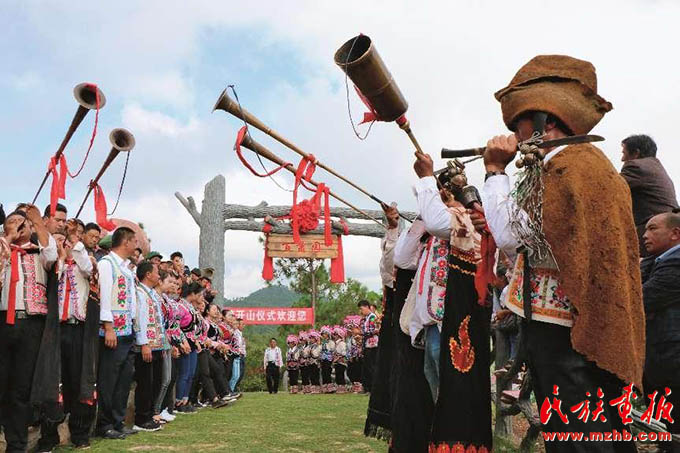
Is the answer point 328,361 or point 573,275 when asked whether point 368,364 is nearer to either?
point 328,361

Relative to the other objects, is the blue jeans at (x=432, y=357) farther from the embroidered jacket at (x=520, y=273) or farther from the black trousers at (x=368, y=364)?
the black trousers at (x=368, y=364)

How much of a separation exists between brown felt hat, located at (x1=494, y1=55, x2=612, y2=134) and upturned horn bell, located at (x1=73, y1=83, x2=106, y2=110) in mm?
3726

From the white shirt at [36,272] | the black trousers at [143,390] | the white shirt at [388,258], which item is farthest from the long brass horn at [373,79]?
the black trousers at [143,390]

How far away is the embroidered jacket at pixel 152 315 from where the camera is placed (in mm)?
6398

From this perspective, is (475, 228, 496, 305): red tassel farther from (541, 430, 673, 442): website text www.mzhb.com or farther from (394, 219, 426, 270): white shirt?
(394, 219, 426, 270): white shirt

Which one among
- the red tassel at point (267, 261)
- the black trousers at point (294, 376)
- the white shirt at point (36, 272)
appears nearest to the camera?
the white shirt at point (36, 272)

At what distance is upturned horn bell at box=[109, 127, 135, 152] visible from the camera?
600 centimetres

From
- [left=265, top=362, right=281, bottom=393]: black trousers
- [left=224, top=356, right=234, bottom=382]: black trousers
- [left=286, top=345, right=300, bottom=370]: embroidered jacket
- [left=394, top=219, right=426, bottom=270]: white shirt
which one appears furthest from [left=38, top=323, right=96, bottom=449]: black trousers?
[left=265, top=362, right=281, bottom=393]: black trousers

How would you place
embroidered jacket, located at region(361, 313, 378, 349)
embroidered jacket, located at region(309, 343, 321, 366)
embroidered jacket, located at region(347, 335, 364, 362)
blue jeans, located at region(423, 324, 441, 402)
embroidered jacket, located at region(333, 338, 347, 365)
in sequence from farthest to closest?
embroidered jacket, located at region(309, 343, 321, 366) < embroidered jacket, located at region(333, 338, 347, 365) < embroidered jacket, located at region(347, 335, 364, 362) < embroidered jacket, located at region(361, 313, 378, 349) < blue jeans, located at region(423, 324, 441, 402)

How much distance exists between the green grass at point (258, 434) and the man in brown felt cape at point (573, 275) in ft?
10.7

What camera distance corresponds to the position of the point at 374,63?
3.34m

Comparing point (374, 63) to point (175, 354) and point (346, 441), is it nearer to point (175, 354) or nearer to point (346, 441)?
point (346, 441)

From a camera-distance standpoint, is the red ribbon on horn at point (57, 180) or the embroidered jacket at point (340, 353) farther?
the embroidered jacket at point (340, 353)

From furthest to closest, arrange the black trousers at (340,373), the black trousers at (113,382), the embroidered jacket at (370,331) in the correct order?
1. the black trousers at (340,373)
2. the embroidered jacket at (370,331)
3. the black trousers at (113,382)
